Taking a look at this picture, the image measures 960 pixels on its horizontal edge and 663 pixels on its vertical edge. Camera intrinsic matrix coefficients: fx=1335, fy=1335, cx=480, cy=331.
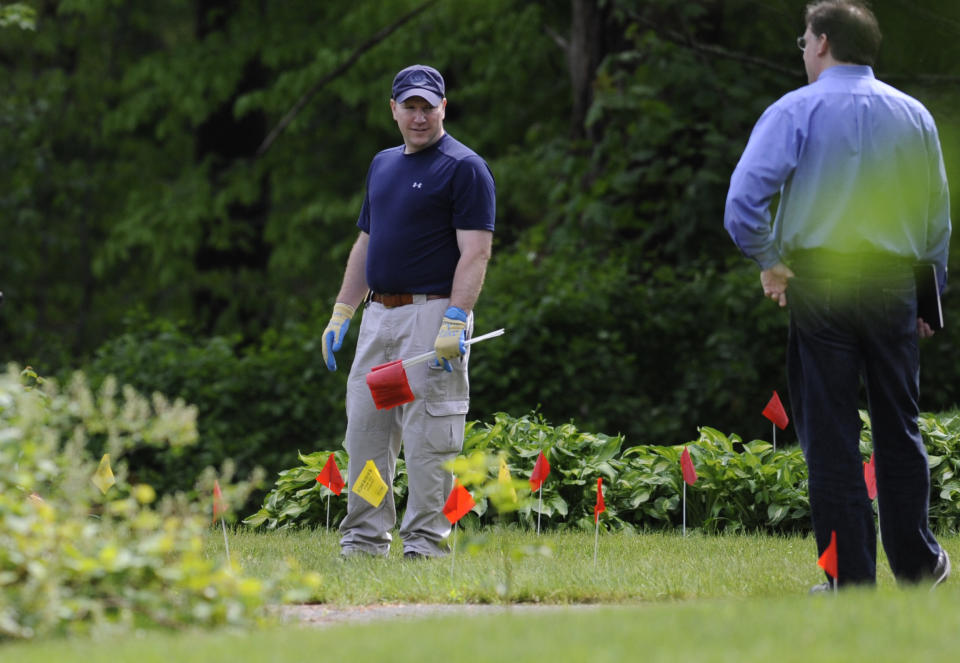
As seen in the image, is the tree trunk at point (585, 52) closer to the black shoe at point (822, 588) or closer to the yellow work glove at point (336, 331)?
the yellow work glove at point (336, 331)

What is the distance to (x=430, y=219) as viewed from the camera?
6.13m

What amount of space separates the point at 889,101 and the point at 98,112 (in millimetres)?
15803

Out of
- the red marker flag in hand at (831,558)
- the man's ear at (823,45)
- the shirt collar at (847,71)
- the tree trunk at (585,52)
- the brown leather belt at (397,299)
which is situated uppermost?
the tree trunk at (585,52)

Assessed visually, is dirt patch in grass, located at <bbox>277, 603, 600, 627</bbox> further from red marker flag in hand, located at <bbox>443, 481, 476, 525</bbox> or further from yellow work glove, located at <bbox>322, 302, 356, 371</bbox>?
yellow work glove, located at <bbox>322, 302, 356, 371</bbox>

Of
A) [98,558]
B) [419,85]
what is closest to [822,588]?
[98,558]

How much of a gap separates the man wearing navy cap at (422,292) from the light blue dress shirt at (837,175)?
1691 mm

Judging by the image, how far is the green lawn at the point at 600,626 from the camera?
133 inches

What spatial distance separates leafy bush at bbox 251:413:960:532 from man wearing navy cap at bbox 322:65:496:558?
0.83 metres

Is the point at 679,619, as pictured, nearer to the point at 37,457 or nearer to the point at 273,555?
the point at 37,457

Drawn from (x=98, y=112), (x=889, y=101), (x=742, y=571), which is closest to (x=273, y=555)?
(x=742, y=571)

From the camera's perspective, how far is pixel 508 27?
15.8 m

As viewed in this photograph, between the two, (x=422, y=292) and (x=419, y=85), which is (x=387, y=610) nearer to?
(x=422, y=292)

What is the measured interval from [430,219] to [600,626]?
9.18 feet

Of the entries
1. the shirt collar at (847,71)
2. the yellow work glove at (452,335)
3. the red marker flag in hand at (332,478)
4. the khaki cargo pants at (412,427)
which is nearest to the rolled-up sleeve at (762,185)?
the shirt collar at (847,71)
